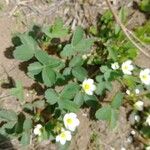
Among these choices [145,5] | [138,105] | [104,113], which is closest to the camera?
[104,113]

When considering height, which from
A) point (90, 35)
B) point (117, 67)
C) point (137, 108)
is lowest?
point (137, 108)

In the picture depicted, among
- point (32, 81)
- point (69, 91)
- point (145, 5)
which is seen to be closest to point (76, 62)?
point (69, 91)

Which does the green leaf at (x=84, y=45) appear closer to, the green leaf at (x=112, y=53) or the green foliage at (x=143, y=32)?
the green leaf at (x=112, y=53)

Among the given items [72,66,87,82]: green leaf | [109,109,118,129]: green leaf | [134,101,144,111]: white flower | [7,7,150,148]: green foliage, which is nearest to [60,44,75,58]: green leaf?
[7,7,150,148]: green foliage

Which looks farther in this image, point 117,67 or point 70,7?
point 70,7

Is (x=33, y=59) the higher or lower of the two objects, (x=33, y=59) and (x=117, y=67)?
the higher

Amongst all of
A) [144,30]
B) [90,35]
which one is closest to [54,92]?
[90,35]

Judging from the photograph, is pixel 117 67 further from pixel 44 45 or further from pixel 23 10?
pixel 23 10

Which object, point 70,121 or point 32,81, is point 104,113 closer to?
point 70,121
